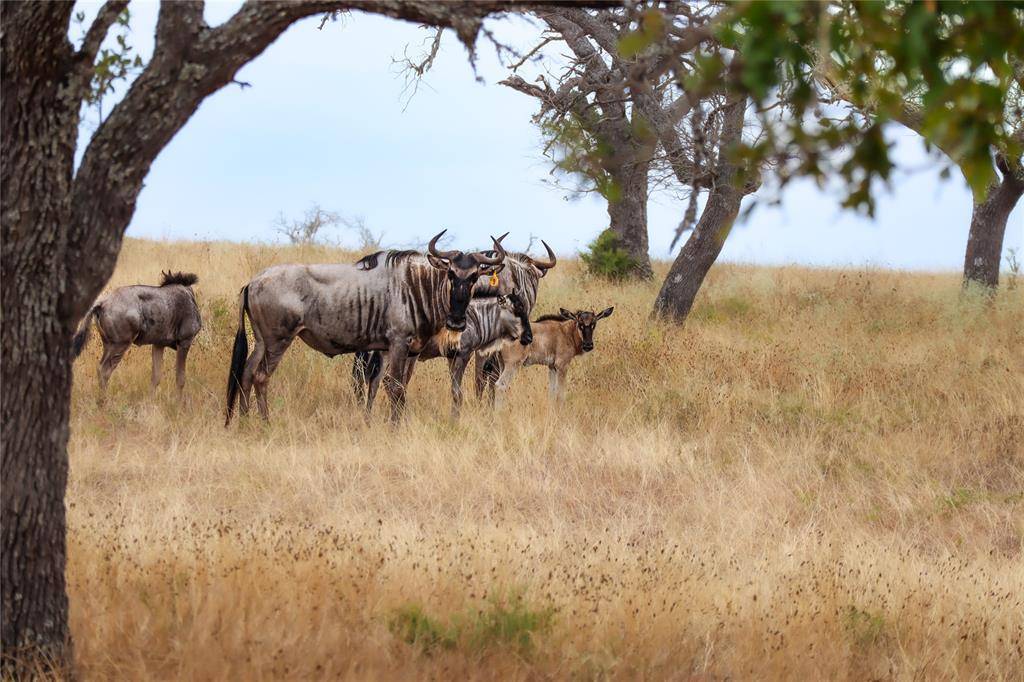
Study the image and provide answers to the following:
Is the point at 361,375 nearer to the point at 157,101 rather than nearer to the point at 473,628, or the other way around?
the point at 473,628

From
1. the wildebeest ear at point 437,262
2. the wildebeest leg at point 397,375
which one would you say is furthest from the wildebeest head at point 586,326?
the wildebeest leg at point 397,375

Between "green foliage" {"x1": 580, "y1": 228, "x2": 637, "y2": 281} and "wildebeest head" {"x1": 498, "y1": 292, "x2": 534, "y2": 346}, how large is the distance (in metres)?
10.1

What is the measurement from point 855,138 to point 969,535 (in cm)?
651

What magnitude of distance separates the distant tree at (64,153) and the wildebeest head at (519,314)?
753 cm

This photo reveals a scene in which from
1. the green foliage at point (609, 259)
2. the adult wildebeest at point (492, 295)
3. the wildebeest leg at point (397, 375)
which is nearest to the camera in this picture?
the wildebeest leg at point (397, 375)

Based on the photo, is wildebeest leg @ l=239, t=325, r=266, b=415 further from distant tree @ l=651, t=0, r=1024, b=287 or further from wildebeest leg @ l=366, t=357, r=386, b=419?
distant tree @ l=651, t=0, r=1024, b=287

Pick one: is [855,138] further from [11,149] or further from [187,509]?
[187,509]

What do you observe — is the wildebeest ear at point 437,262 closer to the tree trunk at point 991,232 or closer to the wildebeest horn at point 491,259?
the wildebeest horn at point 491,259

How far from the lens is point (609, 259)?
2264cm

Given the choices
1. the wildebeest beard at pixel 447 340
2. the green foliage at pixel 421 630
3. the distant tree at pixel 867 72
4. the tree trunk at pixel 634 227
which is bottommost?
the green foliage at pixel 421 630

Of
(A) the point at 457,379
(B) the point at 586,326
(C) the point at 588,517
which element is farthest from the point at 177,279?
(C) the point at 588,517

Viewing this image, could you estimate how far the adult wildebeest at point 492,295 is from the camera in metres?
12.1

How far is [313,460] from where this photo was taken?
9.85 meters

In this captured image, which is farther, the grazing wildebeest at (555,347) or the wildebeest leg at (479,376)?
the wildebeest leg at (479,376)
